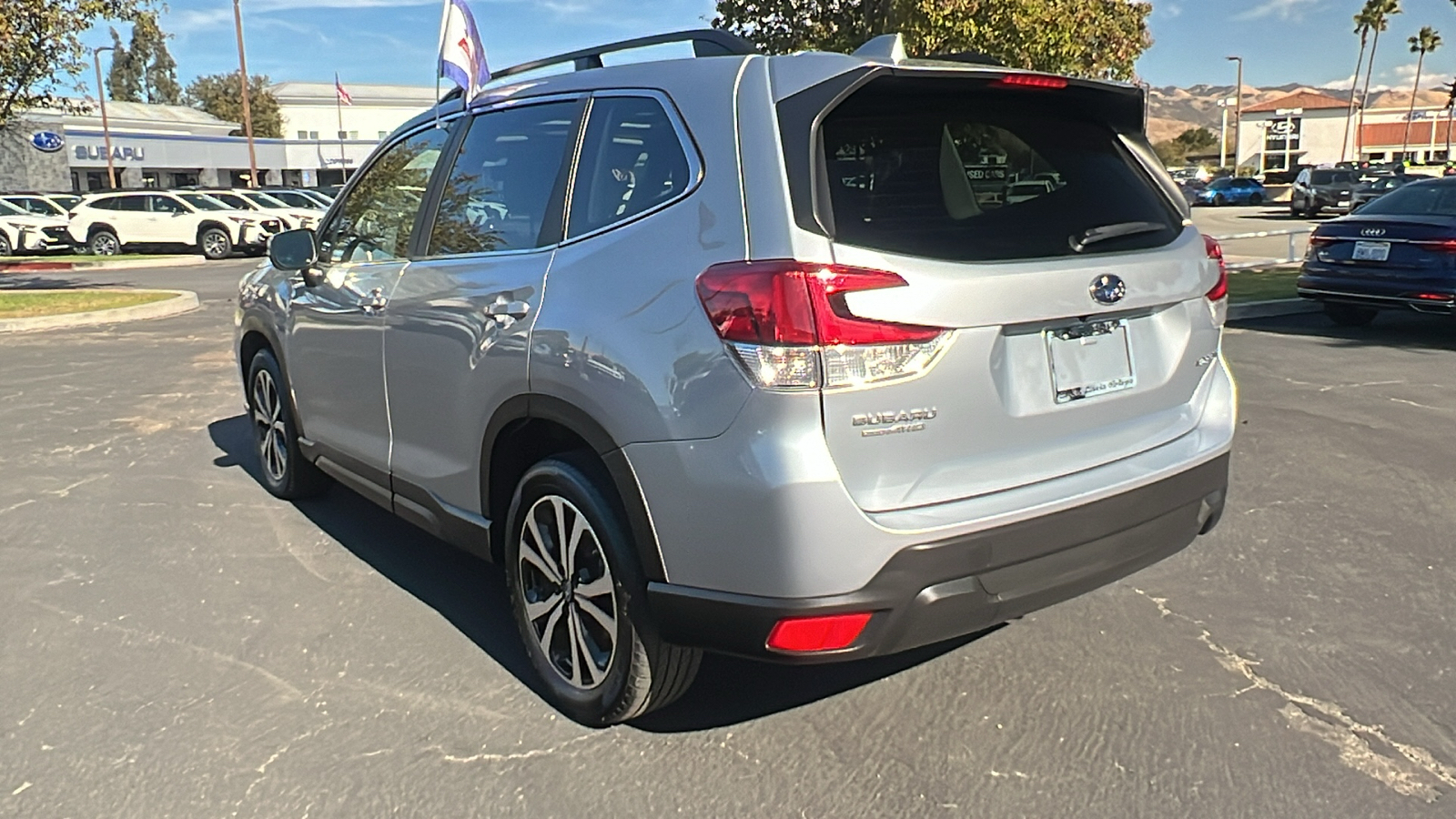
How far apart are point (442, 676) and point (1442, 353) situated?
851cm

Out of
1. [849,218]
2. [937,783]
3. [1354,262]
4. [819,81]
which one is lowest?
[937,783]

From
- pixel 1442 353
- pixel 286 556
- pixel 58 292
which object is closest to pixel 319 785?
pixel 286 556

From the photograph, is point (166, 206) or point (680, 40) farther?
point (166, 206)

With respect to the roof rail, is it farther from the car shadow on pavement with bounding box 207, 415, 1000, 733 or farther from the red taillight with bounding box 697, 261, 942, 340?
the car shadow on pavement with bounding box 207, 415, 1000, 733

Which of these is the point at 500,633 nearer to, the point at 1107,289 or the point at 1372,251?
the point at 1107,289

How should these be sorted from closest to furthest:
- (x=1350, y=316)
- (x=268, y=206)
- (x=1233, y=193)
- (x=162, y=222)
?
(x=1350, y=316) < (x=162, y=222) < (x=268, y=206) < (x=1233, y=193)

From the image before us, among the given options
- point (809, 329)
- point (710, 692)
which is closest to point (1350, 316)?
point (710, 692)

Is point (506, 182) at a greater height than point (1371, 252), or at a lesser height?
greater

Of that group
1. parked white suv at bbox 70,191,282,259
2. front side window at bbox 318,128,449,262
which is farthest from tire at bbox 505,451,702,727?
parked white suv at bbox 70,191,282,259

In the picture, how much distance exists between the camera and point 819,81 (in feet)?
9.21

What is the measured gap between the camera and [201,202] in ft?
88.4

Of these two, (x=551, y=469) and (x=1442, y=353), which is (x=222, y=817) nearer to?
(x=551, y=469)

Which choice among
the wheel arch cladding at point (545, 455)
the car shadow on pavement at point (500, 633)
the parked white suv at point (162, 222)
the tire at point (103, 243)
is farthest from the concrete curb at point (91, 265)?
the wheel arch cladding at point (545, 455)

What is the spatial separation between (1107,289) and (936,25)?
1246cm
